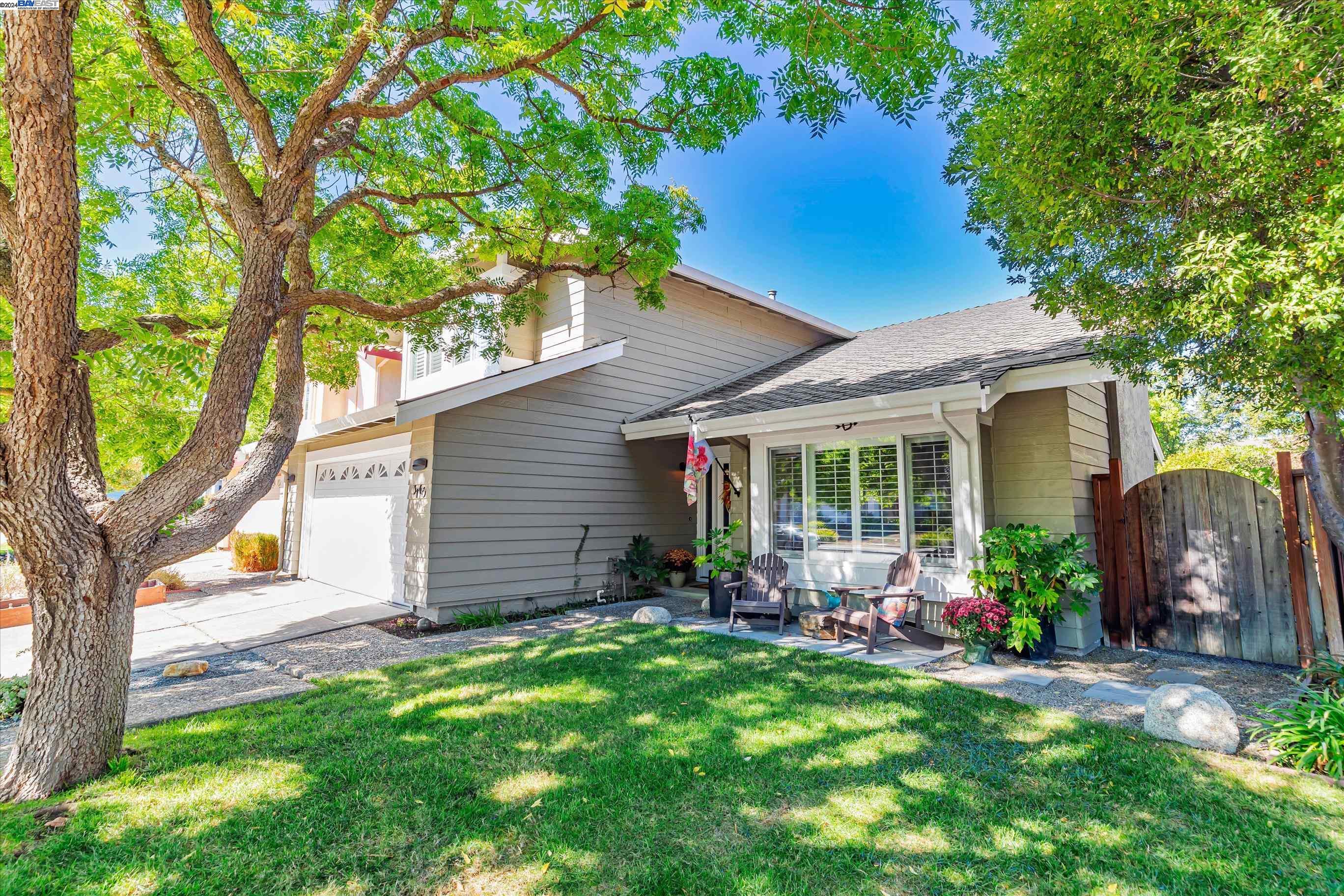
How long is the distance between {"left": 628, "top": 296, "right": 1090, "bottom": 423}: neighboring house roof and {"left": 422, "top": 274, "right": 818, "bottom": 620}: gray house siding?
0.66 m

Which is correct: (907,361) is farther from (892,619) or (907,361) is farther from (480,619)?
(480,619)

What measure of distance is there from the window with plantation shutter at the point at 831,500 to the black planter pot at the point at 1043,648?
2117mm

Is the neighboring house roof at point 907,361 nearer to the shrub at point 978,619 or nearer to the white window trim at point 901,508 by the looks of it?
the white window trim at point 901,508

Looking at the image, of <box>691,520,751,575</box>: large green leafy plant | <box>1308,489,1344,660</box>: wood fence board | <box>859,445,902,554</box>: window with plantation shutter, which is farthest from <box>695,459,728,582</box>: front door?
<box>1308,489,1344,660</box>: wood fence board

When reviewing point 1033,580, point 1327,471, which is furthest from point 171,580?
point 1327,471

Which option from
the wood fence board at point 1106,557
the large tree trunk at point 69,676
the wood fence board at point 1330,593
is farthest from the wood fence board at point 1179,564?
the large tree trunk at point 69,676

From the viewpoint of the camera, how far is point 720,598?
7910 millimetres

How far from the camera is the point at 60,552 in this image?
3.22 m

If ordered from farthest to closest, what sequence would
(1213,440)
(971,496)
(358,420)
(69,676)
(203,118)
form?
1. (1213,440)
2. (358,420)
3. (971,496)
4. (203,118)
5. (69,676)

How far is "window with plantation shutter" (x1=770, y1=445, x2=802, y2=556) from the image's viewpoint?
7.91 metres

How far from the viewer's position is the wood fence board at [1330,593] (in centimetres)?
476

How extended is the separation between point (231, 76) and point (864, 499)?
7101 millimetres

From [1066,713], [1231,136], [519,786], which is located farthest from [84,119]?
[1066,713]

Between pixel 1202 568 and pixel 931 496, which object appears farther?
pixel 931 496
